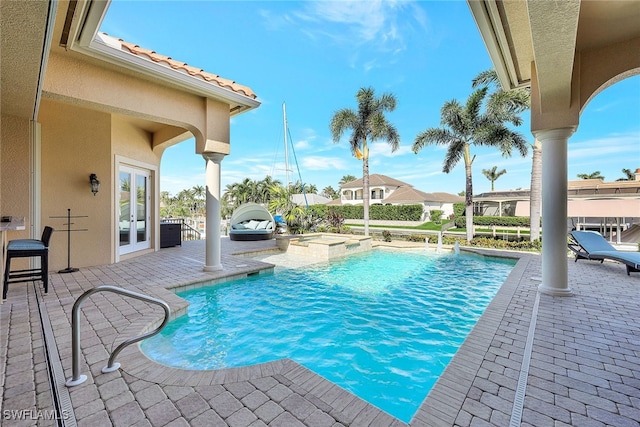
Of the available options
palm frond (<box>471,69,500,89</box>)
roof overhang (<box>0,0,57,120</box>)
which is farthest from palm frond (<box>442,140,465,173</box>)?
roof overhang (<box>0,0,57,120</box>)

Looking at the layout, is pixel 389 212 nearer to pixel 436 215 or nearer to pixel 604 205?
pixel 436 215

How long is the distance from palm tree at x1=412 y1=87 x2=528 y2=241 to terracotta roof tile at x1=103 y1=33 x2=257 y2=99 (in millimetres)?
13535

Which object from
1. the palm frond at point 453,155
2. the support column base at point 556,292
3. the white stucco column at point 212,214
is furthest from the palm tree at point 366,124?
the support column base at point 556,292

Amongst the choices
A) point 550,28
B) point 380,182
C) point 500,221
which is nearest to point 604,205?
point 500,221

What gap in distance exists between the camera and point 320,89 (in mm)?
24516

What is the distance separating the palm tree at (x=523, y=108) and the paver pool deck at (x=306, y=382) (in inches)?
425

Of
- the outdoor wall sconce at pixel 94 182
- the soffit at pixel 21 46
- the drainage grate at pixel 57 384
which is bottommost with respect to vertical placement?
the drainage grate at pixel 57 384

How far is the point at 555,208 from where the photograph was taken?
5.58 meters

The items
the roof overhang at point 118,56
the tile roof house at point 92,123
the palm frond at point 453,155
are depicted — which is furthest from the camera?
the palm frond at point 453,155

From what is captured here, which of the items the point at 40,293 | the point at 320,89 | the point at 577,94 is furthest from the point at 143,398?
the point at 320,89

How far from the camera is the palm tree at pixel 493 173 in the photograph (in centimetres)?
5862

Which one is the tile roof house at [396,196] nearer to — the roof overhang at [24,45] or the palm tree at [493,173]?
the palm tree at [493,173]

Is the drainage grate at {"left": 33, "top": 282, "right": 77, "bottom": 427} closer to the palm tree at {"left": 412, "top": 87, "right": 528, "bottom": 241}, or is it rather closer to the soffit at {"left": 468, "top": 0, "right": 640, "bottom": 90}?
the soffit at {"left": 468, "top": 0, "right": 640, "bottom": 90}
